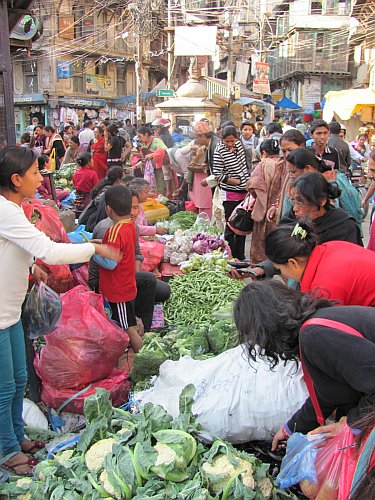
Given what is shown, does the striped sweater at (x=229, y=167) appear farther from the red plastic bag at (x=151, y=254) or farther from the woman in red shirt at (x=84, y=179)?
the woman in red shirt at (x=84, y=179)

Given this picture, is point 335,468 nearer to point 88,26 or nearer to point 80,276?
point 80,276

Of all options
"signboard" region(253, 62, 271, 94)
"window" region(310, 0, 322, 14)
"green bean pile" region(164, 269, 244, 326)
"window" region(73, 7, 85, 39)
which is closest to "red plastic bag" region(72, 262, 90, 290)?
"green bean pile" region(164, 269, 244, 326)

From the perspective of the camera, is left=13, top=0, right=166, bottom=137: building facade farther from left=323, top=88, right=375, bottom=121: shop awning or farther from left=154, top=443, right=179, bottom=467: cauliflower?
left=154, top=443, right=179, bottom=467: cauliflower

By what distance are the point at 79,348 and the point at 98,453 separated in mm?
1117

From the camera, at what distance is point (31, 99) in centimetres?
3453

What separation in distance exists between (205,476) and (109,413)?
71cm

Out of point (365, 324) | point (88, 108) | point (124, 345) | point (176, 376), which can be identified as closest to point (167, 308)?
point (124, 345)

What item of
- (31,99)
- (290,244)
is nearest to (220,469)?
(290,244)

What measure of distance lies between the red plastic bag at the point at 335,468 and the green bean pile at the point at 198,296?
264 centimetres

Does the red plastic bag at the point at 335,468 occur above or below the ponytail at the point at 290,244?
below

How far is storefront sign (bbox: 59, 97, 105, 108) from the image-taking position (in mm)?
34903

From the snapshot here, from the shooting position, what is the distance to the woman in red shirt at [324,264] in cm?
253

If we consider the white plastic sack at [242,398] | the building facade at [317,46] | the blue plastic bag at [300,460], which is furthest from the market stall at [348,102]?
the building facade at [317,46]

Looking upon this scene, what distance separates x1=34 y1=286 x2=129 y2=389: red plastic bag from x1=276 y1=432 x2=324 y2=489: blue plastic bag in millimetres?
1709
